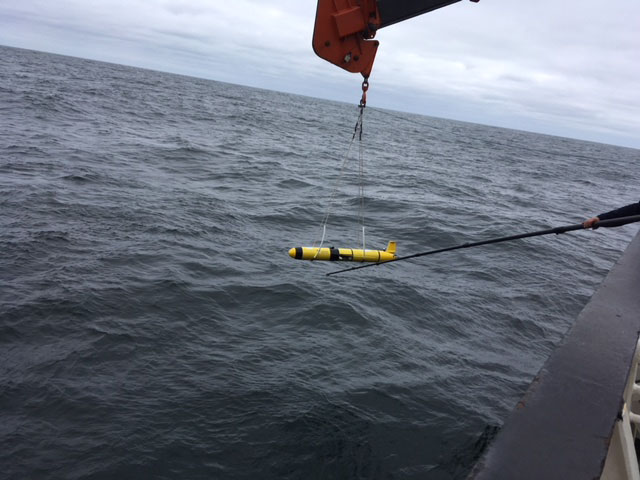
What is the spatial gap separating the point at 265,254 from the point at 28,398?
6.20 metres

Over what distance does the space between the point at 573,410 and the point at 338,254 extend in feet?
14.0

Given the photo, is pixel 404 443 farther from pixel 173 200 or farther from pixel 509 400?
pixel 173 200

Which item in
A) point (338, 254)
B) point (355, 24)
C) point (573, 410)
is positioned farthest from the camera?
point (338, 254)

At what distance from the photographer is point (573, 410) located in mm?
2818

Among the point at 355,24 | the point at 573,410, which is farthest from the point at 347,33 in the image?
the point at 573,410

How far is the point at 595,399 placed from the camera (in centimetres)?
294

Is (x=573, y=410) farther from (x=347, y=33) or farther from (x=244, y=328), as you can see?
(x=244, y=328)

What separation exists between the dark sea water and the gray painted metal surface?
247 centimetres

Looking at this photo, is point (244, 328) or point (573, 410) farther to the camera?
point (244, 328)

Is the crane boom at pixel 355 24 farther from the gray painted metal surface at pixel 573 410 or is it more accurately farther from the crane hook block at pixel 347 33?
the gray painted metal surface at pixel 573 410

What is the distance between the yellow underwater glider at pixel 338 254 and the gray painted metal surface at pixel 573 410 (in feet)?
11.1

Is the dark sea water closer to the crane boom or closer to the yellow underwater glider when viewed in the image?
the yellow underwater glider

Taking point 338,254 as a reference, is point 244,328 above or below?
below

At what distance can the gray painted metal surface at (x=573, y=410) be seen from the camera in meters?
2.37
